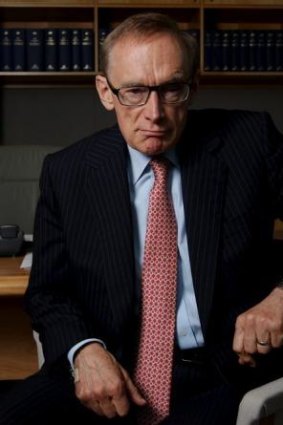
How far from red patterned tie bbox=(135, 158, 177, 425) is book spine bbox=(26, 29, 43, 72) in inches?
109

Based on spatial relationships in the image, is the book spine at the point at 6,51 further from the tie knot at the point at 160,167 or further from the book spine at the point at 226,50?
the tie knot at the point at 160,167

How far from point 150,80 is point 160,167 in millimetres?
197

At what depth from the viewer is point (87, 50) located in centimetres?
394

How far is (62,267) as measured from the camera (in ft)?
4.77

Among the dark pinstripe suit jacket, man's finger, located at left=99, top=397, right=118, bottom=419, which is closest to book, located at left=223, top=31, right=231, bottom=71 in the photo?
the dark pinstripe suit jacket

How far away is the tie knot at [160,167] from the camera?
4.63 feet

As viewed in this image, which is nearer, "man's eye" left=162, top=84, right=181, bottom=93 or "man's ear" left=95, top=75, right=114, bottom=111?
"man's eye" left=162, top=84, right=181, bottom=93

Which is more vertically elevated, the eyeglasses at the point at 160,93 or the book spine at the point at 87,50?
the book spine at the point at 87,50

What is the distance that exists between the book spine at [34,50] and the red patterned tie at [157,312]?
9.05ft

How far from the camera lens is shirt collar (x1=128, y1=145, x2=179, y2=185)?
1446 millimetres

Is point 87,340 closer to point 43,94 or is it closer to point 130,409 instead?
point 130,409

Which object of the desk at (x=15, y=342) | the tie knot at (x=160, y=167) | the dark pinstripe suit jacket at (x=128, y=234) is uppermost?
the tie knot at (x=160, y=167)

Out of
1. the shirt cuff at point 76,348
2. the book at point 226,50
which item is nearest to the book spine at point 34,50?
the book at point 226,50

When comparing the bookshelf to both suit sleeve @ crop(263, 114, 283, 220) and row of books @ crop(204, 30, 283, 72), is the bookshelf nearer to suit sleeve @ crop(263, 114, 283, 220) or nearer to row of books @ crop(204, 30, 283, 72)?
row of books @ crop(204, 30, 283, 72)
